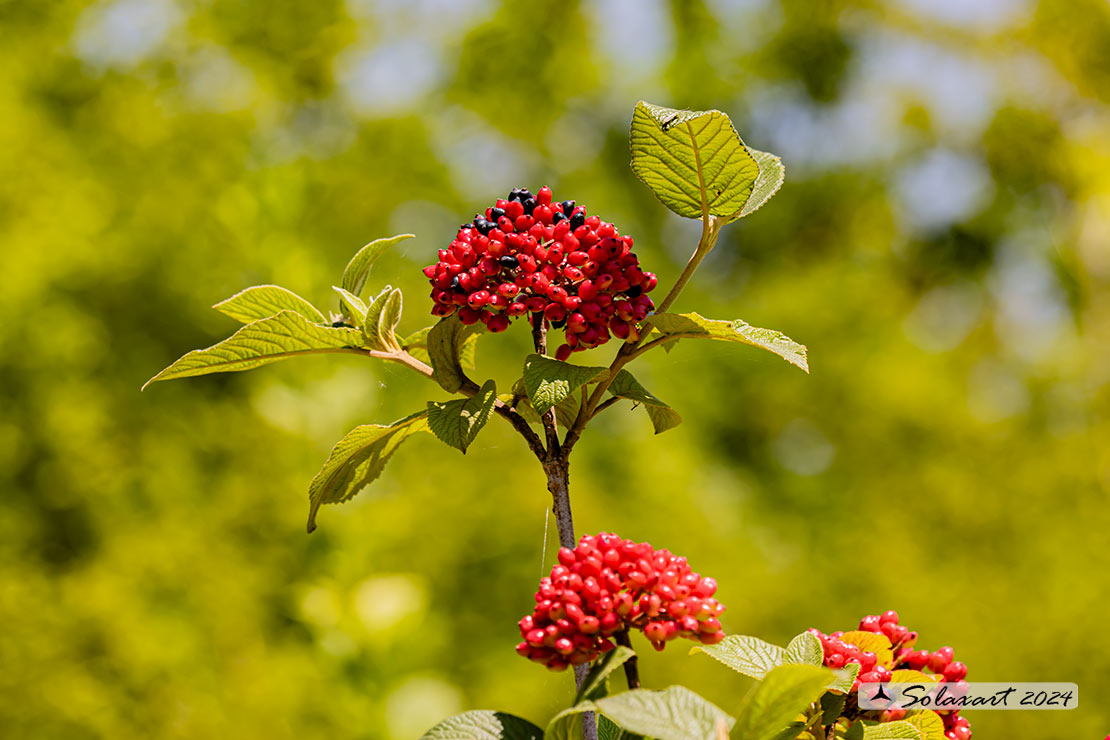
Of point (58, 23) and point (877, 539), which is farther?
point (877, 539)

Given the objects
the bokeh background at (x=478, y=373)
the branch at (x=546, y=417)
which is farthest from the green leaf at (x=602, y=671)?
the bokeh background at (x=478, y=373)

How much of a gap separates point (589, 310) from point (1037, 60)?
10.9 feet

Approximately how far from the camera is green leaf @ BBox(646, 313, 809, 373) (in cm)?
39

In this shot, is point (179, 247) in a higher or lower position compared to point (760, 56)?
lower

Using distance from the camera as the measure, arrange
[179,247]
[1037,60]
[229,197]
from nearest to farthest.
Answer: [229,197] → [179,247] → [1037,60]

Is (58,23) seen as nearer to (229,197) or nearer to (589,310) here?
Answer: (229,197)

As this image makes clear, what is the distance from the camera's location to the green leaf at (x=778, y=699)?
294 mm

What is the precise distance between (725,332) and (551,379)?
0.08 m

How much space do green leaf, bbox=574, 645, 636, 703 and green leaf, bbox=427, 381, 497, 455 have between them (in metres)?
0.11

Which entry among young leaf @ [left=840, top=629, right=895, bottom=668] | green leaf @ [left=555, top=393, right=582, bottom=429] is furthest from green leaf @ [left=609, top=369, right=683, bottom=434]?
young leaf @ [left=840, top=629, right=895, bottom=668]

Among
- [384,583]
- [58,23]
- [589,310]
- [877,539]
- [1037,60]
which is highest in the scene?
[1037,60]

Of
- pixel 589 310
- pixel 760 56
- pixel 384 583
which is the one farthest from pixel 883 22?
pixel 589 310

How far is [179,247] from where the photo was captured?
2.26m

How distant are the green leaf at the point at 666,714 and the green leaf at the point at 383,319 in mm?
215
